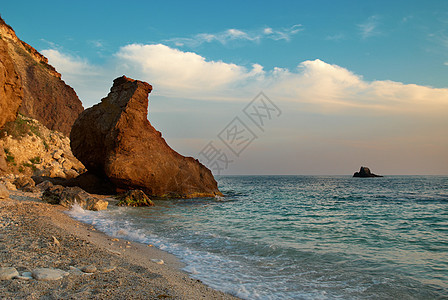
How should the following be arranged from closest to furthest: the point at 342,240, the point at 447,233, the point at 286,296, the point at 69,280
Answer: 1. the point at 69,280
2. the point at 286,296
3. the point at 342,240
4. the point at 447,233

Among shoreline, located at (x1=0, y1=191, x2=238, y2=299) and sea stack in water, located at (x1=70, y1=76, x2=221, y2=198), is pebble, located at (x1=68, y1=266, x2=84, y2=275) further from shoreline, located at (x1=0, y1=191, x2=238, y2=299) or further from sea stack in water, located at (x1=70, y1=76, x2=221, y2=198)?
sea stack in water, located at (x1=70, y1=76, x2=221, y2=198)

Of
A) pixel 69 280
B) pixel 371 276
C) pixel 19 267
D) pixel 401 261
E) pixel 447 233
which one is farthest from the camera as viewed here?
pixel 447 233

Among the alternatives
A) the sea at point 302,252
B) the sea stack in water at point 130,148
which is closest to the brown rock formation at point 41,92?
the sea stack in water at point 130,148

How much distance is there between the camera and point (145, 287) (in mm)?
3844

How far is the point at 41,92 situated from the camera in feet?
150

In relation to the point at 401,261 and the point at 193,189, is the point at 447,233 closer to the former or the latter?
the point at 401,261

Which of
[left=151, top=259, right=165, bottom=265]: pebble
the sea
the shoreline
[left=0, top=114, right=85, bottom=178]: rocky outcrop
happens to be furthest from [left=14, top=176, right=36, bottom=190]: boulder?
[left=151, top=259, right=165, bottom=265]: pebble

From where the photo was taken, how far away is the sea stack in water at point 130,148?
686 inches

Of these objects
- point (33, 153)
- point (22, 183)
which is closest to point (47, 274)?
point (22, 183)

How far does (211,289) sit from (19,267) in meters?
2.64

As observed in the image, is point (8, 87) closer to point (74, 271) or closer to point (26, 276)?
point (74, 271)

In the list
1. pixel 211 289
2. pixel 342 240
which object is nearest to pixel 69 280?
pixel 211 289

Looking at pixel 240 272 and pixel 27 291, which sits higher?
pixel 27 291

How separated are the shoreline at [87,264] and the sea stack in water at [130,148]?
1045cm
